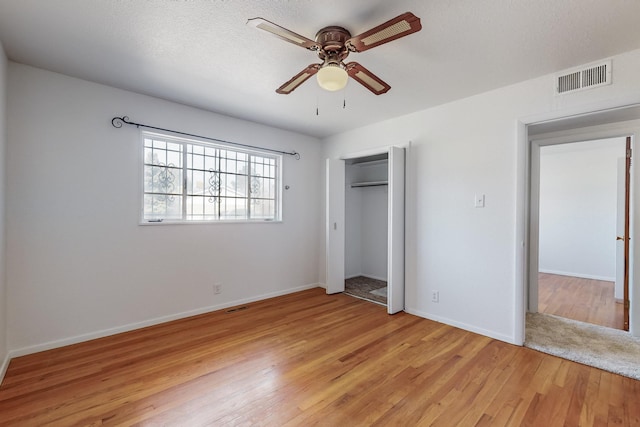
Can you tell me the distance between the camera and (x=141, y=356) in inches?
97.6

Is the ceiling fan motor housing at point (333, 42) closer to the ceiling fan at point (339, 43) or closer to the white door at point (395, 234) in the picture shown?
the ceiling fan at point (339, 43)

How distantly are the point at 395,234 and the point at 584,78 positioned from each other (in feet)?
7.28

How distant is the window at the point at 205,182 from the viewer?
10.7 feet

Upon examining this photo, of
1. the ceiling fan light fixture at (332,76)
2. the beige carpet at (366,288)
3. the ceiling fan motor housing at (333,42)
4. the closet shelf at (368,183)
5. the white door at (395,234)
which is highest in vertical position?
the ceiling fan motor housing at (333,42)

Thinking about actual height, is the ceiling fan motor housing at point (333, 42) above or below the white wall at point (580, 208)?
above

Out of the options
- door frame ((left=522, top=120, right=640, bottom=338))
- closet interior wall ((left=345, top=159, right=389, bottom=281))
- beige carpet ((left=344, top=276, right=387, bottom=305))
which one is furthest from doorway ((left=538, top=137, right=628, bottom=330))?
closet interior wall ((left=345, top=159, right=389, bottom=281))

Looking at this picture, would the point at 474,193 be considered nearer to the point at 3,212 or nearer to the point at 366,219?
the point at 366,219

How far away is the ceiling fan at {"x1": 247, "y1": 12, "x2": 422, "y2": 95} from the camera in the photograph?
4.81 ft

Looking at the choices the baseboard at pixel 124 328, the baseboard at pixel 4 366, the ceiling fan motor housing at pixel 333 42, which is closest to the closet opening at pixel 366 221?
the baseboard at pixel 124 328

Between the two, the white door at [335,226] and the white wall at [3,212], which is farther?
the white door at [335,226]

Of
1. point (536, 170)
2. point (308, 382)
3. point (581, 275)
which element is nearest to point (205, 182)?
point (308, 382)

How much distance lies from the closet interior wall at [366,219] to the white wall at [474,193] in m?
1.51

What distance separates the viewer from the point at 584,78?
94.0 inches

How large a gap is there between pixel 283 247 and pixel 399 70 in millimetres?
2877
